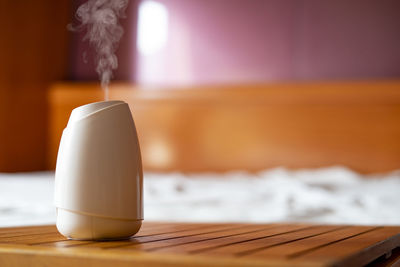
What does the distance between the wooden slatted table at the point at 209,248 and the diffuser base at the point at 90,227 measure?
0.02 meters

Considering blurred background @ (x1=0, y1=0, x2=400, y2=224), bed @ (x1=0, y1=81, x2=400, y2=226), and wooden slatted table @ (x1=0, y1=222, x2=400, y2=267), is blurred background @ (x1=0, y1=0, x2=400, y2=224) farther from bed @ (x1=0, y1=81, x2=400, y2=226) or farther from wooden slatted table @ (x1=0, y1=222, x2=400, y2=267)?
wooden slatted table @ (x1=0, y1=222, x2=400, y2=267)

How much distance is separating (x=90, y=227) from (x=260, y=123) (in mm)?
2144

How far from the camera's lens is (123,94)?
3.07 meters

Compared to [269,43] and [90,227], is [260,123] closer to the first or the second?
[269,43]

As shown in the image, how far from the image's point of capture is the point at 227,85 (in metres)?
2.87

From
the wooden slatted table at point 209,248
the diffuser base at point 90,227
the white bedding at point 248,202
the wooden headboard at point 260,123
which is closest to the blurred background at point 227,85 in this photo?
the wooden headboard at point 260,123

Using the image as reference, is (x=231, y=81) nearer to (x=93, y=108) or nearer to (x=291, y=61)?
(x=291, y=61)

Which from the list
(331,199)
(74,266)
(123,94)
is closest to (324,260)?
(74,266)

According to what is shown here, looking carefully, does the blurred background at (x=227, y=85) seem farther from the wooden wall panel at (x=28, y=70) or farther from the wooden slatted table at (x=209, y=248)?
the wooden slatted table at (x=209, y=248)

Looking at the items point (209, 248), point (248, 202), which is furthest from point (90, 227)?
point (248, 202)

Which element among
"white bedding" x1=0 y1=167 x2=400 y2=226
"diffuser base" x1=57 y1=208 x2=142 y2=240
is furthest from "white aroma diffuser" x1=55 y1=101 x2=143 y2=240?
"white bedding" x1=0 y1=167 x2=400 y2=226

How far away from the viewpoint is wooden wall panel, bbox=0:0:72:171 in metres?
2.96

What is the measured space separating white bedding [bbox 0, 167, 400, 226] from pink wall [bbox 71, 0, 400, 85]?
83 centimetres

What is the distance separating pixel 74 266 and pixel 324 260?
9.9 inches
